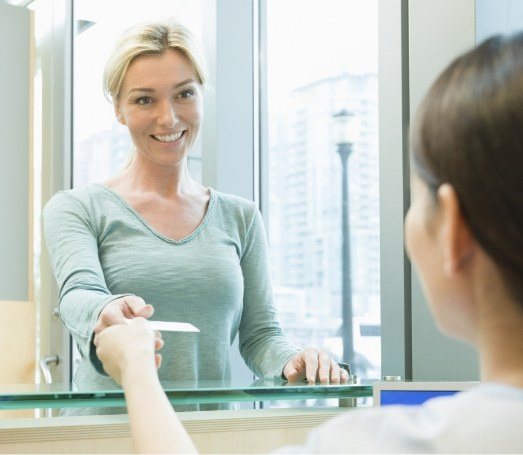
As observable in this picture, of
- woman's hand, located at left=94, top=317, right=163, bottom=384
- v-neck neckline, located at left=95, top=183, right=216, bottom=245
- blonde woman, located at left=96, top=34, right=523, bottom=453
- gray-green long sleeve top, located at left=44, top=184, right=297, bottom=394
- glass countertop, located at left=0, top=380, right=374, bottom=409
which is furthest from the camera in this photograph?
v-neck neckline, located at left=95, top=183, right=216, bottom=245

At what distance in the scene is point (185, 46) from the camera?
6.68ft

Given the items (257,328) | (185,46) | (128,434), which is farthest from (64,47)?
(128,434)

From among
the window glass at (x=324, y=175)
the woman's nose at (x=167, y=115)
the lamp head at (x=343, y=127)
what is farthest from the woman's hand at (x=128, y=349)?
the lamp head at (x=343, y=127)

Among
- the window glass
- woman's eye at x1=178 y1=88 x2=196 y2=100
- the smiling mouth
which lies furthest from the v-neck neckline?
the window glass

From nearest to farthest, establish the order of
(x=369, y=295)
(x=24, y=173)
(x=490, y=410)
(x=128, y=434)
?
(x=490, y=410)
(x=128, y=434)
(x=369, y=295)
(x=24, y=173)

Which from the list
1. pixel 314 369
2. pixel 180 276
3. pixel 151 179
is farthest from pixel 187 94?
pixel 314 369

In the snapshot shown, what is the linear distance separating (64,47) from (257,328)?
8.85 feet

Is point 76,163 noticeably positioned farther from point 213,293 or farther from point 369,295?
point 213,293

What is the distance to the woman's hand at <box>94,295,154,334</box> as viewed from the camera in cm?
137

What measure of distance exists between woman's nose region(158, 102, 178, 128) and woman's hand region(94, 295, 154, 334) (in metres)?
0.64

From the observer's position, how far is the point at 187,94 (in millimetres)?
2045

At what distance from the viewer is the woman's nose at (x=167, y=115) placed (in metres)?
1.98

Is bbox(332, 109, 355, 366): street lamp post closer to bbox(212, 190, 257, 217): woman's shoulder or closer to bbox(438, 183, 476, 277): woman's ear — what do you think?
bbox(212, 190, 257, 217): woman's shoulder

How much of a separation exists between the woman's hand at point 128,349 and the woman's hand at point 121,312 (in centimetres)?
22
